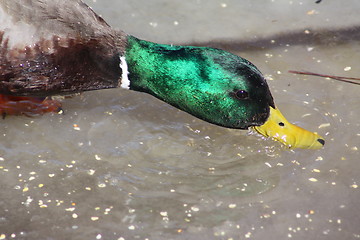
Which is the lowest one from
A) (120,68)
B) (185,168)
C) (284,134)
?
(185,168)

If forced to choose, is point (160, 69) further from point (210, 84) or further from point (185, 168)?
point (185, 168)

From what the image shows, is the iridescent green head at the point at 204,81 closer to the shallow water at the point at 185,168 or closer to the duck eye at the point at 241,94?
the duck eye at the point at 241,94

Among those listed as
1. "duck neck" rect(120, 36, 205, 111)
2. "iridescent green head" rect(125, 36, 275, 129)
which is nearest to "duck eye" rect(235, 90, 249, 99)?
"iridescent green head" rect(125, 36, 275, 129)

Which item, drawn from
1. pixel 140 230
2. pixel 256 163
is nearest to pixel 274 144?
pixel 256 163

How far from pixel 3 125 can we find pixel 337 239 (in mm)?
2103

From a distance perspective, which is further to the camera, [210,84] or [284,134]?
[284,134]

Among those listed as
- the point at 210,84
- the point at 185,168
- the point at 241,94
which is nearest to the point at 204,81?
the point at 210,84

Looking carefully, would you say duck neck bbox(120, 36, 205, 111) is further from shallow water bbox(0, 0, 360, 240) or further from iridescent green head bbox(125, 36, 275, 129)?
shallow water bbox(0, 0, 360, 240)

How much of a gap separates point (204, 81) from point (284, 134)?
57 centimetres

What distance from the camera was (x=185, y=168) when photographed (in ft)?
12.6

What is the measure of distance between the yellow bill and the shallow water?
99 mm

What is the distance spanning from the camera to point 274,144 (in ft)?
13.1

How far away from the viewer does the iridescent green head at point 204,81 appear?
361 centimetres

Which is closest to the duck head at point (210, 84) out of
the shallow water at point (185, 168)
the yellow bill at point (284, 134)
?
the yellow bill at point (284, 134)
